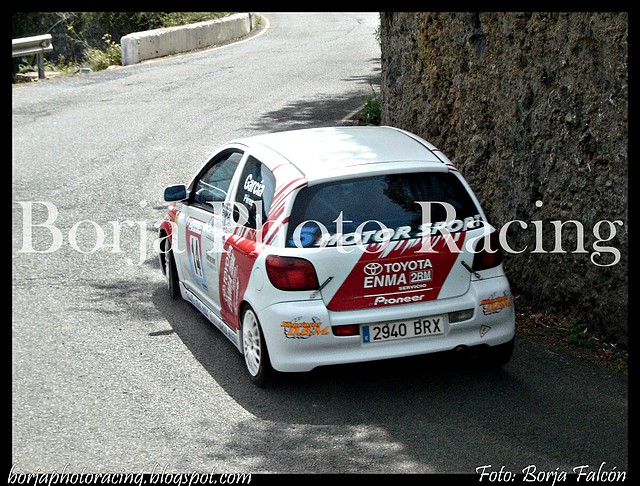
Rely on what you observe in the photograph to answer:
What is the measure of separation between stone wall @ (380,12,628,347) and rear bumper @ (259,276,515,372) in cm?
150

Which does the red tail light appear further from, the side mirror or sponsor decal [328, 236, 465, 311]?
the side mirror

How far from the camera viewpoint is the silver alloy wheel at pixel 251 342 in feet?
22.8

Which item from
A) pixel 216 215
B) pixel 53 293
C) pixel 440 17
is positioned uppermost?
pixel 440 17

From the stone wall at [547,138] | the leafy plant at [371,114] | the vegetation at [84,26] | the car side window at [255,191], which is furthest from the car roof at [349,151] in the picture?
the vegetation at [84,26]

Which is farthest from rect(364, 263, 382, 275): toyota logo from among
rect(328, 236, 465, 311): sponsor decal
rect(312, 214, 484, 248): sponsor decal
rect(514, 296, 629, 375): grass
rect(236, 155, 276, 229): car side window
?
rect(514, 296, 629, 375): grass

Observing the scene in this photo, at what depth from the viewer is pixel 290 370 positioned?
6.67 meters

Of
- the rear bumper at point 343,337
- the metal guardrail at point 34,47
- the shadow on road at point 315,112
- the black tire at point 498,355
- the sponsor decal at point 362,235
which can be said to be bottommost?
the black tire at point 498,355

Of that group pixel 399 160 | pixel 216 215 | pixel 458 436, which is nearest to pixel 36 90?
pixel 216 215

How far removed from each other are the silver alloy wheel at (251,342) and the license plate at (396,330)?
80cm

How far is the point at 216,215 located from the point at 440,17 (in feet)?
12.1

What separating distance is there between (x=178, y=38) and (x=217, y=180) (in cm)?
2000

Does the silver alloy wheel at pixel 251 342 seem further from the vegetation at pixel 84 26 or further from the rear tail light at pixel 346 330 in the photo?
the vegetation at pixel 84 26
